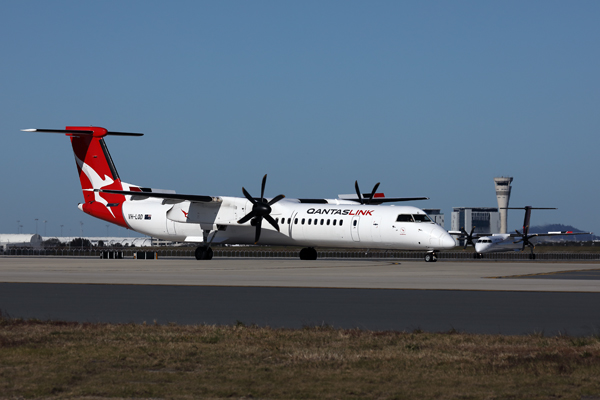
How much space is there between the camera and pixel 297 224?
50.9 meters

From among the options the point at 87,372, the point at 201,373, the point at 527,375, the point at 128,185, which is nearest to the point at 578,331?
the point at 527,375

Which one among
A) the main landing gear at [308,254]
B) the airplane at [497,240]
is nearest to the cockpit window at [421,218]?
the main landing gear at [308,254]

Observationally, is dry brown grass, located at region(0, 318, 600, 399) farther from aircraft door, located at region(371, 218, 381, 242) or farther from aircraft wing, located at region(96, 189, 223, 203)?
aircraft wing, located at region(96, 189, 223, 203)

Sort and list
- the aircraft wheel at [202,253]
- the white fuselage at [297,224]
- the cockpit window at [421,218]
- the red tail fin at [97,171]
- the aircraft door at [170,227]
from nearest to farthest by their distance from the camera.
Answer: the white fuselage at [297,224], the cockpit window at [421,218], the aircraft wheel at [202,253], the aircraft door at [170,227], the red tail fin at [97,171]

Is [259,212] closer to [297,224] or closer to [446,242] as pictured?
[297,224]

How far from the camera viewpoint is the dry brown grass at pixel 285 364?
8.43 metres

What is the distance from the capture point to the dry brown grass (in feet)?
27.7

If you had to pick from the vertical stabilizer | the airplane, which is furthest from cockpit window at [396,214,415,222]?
the airplane

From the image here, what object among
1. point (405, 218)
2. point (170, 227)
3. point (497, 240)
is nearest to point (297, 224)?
point (405, 218)

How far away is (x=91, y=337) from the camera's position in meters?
12.5

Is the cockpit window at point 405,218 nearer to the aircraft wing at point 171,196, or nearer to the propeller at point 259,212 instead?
the propeller at point 259,212

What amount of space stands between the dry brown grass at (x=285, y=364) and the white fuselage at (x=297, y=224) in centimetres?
3338

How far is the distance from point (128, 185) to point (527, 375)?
48821mm

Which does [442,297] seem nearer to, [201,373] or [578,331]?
[578,331]
